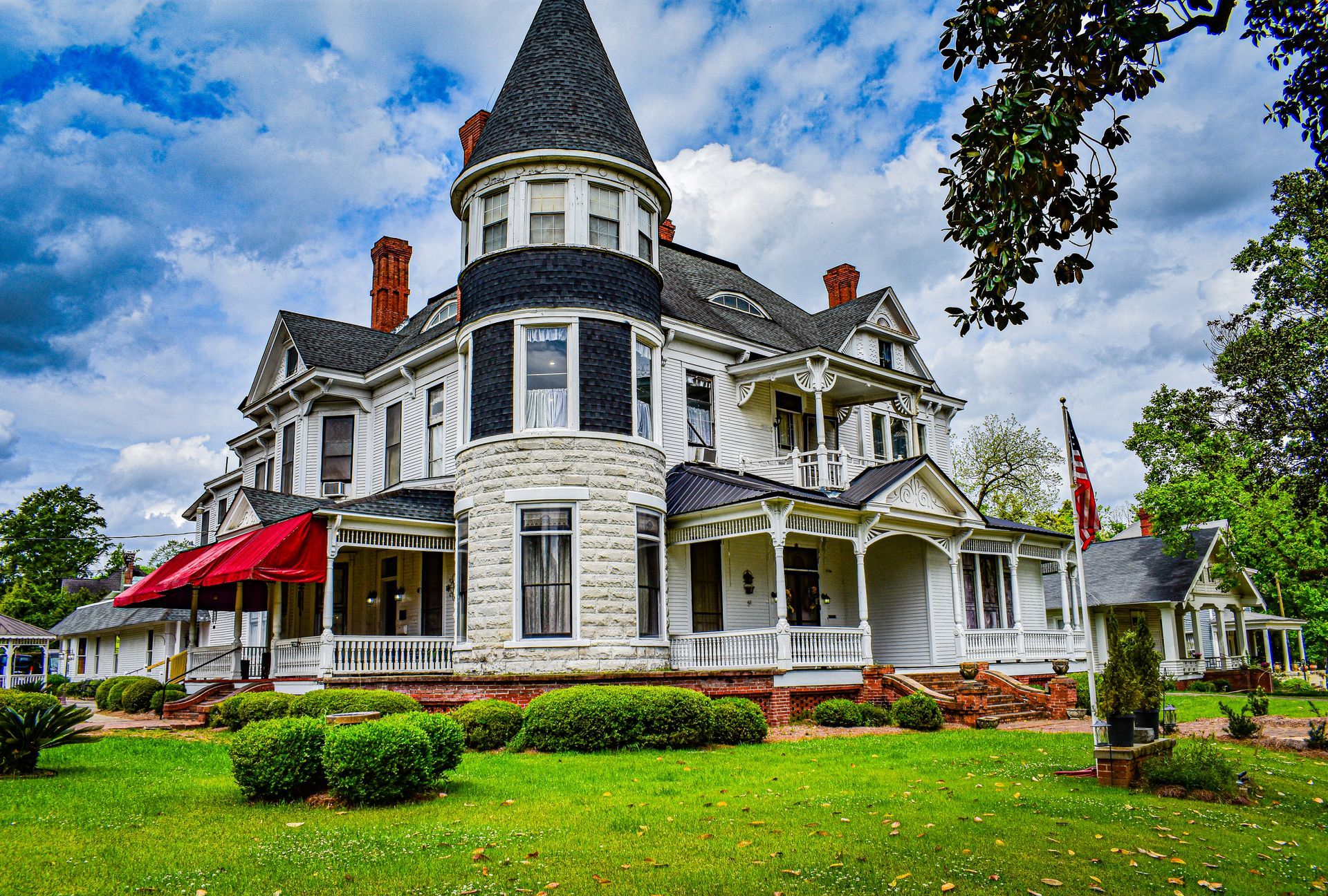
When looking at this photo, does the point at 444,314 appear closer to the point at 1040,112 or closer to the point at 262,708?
the point at 262,708

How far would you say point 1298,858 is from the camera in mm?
7742

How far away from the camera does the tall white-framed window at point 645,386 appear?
19.6m

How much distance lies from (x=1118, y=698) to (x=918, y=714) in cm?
726

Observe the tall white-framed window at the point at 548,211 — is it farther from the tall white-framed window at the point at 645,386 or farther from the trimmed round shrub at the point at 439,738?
the trimmed round shrub at the point at 439,738

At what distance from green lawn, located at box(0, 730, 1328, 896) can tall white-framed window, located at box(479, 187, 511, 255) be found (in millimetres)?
11376

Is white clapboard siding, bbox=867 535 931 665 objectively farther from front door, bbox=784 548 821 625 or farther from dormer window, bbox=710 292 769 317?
dormer window, bbox=710 292 769 317

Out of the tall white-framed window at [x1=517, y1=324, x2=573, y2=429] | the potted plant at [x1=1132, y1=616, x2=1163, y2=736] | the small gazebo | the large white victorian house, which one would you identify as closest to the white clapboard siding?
the large white victorian house

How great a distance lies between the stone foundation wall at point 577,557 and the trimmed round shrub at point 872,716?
384 cm

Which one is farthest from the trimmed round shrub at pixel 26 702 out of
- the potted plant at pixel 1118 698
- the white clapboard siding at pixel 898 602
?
the white clapboard siding at pixel 898 602

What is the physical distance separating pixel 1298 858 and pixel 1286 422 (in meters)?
37.3

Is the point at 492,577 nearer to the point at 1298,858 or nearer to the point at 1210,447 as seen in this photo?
the point at 1298,858

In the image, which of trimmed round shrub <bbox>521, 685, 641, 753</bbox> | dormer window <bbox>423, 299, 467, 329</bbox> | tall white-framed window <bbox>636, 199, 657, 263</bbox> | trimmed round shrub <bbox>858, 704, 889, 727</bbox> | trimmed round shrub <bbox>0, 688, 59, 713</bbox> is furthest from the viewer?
dormer window <bbox>423, 299, 467, 329</bbox>

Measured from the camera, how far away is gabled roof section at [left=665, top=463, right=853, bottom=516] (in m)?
19.0

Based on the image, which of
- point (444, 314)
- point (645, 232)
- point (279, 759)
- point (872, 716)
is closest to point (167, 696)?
point (444, 314)
